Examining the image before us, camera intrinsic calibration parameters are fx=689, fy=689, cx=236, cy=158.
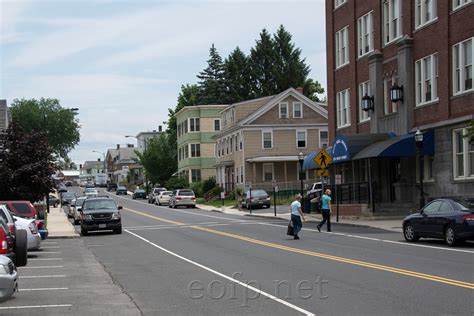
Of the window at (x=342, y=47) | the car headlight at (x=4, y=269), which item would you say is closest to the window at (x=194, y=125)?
the window at (x=342, y=47)

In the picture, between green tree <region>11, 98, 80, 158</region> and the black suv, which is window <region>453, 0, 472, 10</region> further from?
green tree <region>11, 98, 80, 158</region>

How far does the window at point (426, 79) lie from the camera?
33844 millimetres

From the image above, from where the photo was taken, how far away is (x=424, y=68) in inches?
1374

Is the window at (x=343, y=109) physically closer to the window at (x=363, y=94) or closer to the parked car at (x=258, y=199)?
the window at (x=363, y=94)

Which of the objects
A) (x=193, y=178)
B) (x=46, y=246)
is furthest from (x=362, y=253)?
(x=193, y=178)

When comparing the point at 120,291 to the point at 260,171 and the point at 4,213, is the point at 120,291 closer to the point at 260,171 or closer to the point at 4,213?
the point at 4,213

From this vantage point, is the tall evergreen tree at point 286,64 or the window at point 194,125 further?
the tall evergreen tree at point 286,64

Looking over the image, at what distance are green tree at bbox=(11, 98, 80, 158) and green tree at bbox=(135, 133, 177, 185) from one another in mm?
30966

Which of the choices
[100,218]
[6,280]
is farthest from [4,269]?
[100,218]

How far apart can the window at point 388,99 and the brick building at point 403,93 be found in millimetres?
56

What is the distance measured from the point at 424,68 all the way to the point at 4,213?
2384 cm

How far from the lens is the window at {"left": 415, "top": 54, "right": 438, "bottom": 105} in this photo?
111ft

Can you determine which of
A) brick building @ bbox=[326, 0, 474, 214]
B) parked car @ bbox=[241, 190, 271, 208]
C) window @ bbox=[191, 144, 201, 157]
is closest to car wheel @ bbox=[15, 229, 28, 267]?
brick building @ bbox=[326, 0, 474, 214]

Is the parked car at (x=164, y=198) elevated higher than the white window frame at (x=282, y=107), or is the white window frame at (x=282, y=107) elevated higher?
the white window frame at (x=282, y=107)
